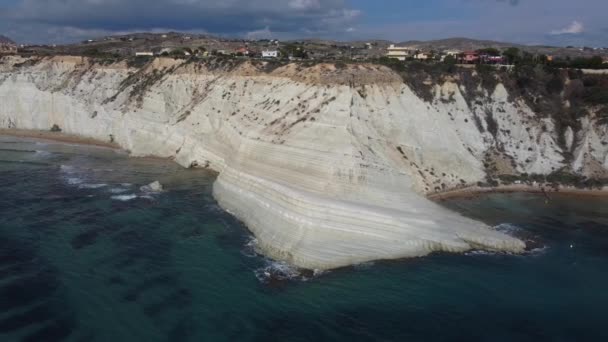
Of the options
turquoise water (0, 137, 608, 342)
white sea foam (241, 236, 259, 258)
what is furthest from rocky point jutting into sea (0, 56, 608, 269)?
turquoise water (0, 137, 608, 342)

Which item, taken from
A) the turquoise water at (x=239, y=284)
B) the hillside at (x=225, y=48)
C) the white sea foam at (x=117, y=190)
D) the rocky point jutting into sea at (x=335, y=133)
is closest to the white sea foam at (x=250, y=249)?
the turquoise water at (x=239, y=284)

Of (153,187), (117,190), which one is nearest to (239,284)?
(153,187)

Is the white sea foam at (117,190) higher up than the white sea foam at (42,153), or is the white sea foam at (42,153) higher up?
the white sea foam at (42,153)

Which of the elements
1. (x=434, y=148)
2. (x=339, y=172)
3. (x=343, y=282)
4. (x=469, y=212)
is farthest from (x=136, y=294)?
(x=434, y=148)

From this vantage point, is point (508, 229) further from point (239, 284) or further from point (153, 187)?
point (153, 187)

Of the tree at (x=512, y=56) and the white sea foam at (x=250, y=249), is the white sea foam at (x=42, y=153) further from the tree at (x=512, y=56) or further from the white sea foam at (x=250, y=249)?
the tree at (x=512, y=56)

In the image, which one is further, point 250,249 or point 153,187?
point 153,187
